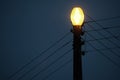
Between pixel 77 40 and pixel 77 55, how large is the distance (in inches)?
13.9

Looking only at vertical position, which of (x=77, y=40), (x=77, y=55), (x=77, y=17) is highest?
(x=77, y=17)

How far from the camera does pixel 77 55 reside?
464 cm

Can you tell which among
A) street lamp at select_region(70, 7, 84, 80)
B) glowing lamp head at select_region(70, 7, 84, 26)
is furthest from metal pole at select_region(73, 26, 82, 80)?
glowing lamp head at select_region(70, 7, 84, 26)

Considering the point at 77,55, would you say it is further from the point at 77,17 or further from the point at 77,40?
the point at 77,17

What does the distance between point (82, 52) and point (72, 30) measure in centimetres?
57

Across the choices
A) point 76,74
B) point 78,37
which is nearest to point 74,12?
point 78,37

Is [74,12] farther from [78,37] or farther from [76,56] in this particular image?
[76,56]

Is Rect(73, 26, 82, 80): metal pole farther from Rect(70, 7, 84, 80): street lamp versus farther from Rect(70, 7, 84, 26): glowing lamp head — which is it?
Rect(70, 7, 84, 26): glowing lamp head

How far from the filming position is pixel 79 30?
4.75 meters

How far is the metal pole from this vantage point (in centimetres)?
459

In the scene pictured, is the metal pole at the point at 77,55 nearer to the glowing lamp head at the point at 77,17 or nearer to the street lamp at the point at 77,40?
the street lamp at the point at 77,40

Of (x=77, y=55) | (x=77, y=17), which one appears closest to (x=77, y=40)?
(x=77, y=55)

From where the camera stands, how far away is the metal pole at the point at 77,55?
15.1 ft

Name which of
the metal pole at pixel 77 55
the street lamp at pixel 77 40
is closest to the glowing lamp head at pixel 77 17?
the street lamp at pixel 77 40
